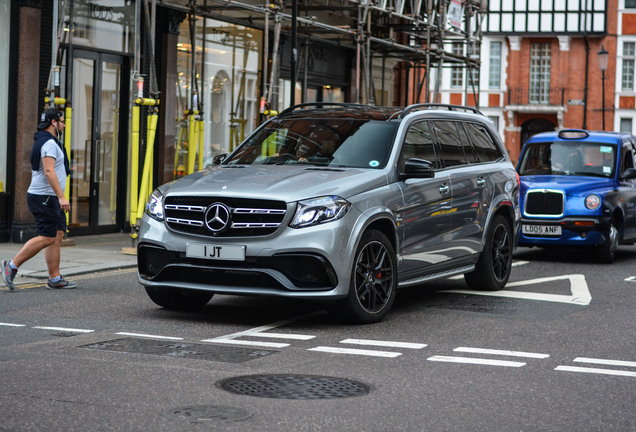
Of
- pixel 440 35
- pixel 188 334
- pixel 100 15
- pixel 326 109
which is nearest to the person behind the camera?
pixel 188 334

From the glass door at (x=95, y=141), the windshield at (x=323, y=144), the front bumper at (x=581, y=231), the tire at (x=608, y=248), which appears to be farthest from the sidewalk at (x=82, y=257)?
the tire at (x=608, y=248)

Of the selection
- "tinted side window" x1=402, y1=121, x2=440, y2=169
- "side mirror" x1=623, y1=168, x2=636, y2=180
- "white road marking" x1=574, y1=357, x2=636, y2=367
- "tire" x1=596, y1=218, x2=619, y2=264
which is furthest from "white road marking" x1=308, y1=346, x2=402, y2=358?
"side mirror" x1=623, y1=168, x2=636, y2=180

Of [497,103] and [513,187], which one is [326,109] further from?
[497,103]

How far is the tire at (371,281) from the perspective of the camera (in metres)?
8.81

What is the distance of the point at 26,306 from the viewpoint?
32.0 ft

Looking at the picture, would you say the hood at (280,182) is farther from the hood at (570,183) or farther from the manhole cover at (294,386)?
the hood at (570,183)

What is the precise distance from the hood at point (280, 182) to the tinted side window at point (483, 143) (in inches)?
96.8

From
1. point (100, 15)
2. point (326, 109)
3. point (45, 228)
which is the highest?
point (100, 15)

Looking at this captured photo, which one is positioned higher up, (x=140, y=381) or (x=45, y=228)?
(x=45, y=228)

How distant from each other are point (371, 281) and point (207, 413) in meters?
3.54

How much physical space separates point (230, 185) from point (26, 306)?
7.60ft

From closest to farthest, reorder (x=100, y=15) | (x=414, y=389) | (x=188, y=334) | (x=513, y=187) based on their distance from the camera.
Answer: (x=414, y=389), (x=188, y=334), (x=513, y=187), (x=100, y=15)

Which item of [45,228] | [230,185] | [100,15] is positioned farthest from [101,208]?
[230,185]

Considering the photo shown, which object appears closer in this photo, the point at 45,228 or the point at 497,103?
the point at 45,228
